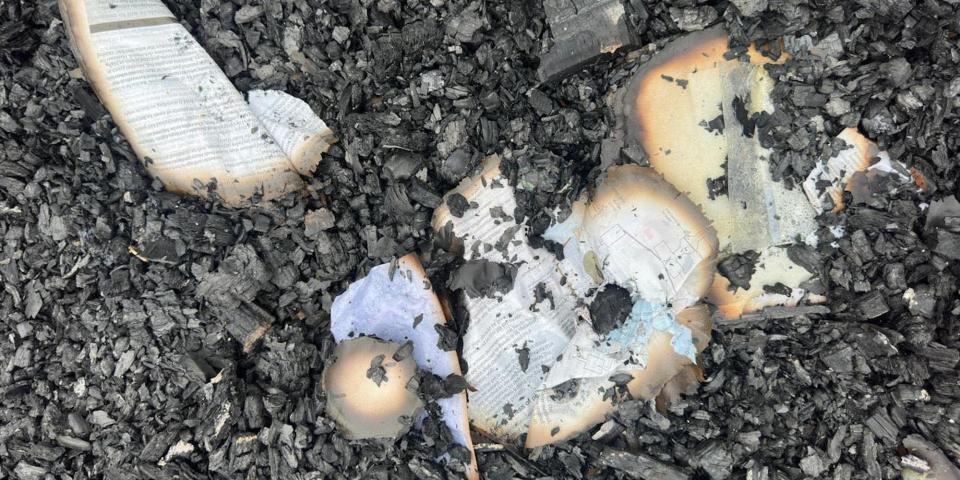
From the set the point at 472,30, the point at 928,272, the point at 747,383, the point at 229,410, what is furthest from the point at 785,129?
the point at 229,410

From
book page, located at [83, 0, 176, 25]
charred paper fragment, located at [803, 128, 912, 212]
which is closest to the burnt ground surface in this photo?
charred paper fragment, located at [803, 128, 912, 212]

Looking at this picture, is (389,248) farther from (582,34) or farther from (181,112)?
(582,34)

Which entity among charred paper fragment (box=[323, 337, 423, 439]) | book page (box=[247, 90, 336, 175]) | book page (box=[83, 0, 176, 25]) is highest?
book page (box=[83, 0, 176, 25])

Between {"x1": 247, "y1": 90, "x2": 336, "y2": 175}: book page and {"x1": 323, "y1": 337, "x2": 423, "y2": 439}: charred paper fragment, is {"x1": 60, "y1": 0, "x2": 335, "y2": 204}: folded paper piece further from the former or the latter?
{"x1": 323, "y1": 337, "x2": 423, "y2": 439}: charred paper fragment

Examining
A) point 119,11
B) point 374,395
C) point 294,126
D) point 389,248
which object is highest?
point 119,11

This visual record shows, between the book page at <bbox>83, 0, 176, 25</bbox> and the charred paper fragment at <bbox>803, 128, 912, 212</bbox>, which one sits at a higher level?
the book page at <bbox>83, 0, 176, 25</bbox>

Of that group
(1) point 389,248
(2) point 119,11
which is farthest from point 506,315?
(2) point 119,11
